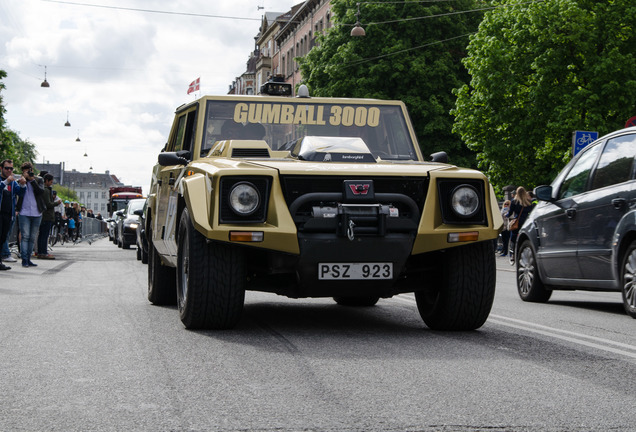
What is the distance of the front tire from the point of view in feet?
29.4

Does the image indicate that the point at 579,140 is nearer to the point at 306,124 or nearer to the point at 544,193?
the point at 544,193

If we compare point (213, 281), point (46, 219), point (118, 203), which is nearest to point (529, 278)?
point (213, 281)

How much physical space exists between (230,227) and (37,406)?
2.37m

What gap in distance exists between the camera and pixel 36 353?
6.11 metres

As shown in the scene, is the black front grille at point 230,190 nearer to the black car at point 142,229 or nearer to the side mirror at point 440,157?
the side mirror at point 440,157

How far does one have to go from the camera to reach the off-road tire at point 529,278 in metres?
11.2

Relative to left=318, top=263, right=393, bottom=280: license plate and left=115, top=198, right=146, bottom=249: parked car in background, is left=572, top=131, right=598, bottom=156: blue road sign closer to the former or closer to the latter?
left=318, top=263, right=393, bottom=280: license plate

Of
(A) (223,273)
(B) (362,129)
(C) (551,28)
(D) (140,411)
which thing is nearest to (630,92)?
(C) (551,28)

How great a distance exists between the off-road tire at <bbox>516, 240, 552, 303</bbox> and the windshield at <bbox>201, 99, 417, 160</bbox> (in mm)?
3348

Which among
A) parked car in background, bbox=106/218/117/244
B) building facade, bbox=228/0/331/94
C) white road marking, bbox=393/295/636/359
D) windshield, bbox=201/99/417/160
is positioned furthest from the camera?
building facade, bbox=228/0/331/94

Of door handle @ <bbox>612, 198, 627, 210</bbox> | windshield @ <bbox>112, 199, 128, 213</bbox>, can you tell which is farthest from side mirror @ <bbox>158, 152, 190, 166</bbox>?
windshield @ <bbox>112, 199, 128, 213</bbox>

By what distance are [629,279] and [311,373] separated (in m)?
4.74

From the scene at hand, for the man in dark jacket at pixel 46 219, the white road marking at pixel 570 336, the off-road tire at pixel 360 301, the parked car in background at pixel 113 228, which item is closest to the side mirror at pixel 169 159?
the off-road tire at pixel 360 301

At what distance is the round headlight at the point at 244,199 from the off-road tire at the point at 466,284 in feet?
4.87
